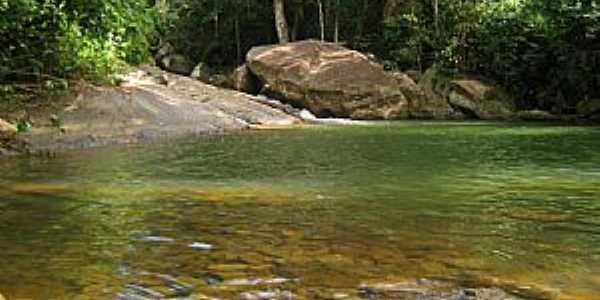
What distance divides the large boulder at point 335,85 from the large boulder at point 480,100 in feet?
5.85

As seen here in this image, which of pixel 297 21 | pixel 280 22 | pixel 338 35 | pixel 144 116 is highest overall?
pixel 297 21

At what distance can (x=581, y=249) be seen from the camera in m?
6.11

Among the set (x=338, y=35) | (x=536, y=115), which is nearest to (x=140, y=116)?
(x=536, y=115)

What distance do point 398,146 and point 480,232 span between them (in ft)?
29.0

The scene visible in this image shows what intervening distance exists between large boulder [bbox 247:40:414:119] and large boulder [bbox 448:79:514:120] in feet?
5.85

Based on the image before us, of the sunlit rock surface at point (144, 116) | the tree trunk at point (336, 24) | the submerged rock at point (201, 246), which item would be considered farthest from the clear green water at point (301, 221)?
the tree trunk at point (336, 24)

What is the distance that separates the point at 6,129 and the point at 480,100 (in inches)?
708

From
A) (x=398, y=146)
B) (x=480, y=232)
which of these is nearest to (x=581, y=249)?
(x=480, y=232)

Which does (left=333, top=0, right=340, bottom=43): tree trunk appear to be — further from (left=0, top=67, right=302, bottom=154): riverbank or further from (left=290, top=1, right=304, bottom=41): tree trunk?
(left=0, top=67, right=302, bottom=154): riverbank

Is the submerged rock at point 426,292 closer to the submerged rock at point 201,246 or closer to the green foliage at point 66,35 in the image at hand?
the submerged rock at point 201,246

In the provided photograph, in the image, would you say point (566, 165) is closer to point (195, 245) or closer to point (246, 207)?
point (246, 207)

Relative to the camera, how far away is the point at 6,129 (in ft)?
45.3

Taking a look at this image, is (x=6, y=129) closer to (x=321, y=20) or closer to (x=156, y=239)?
(x=156, y=239)

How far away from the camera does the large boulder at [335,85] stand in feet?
89.1
